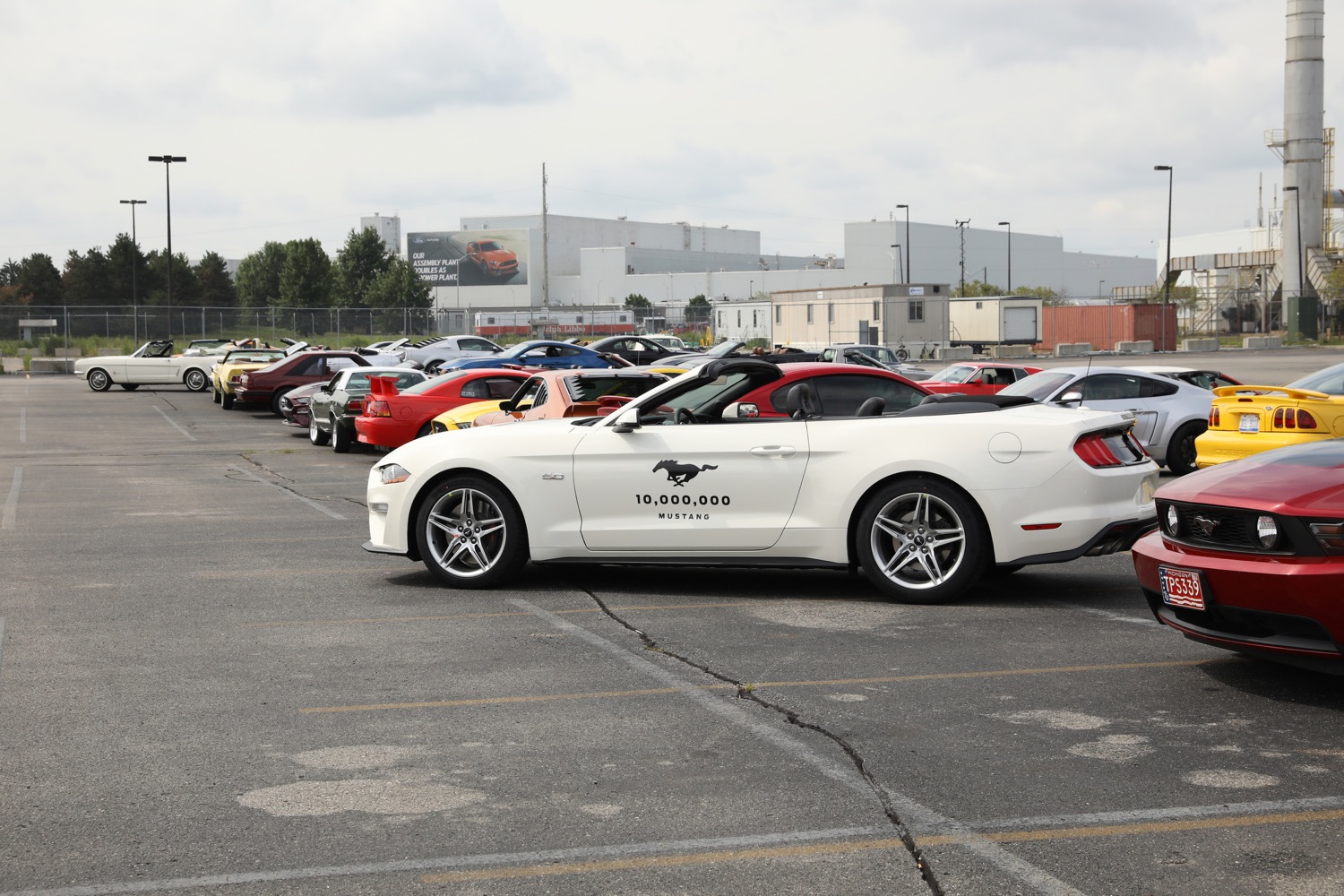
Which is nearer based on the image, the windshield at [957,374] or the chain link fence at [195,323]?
the windshield at [957,374]

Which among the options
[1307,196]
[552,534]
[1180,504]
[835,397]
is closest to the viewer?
[1180,504]

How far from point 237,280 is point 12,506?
13032cm

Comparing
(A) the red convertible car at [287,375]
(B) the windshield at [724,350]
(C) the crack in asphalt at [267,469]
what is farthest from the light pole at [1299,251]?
(C) the crack in asphalt at [267,469]

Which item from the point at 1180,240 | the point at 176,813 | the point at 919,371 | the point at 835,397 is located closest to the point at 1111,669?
the point at 176,813

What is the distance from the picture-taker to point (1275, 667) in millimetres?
6902

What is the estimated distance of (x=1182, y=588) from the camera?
6.39 meters

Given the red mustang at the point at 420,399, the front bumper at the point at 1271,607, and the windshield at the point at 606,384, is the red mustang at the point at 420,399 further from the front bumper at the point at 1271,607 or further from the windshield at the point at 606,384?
the front bumper at the point at 1271,607

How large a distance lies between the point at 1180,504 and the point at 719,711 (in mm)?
2403

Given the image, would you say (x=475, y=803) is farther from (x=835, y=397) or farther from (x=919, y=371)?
(x=919, y=371)

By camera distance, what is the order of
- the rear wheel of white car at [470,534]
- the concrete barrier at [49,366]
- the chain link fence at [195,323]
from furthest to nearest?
the chain link fence at [195,323] → the concrete barrier at [49,366] → the rear wheel of white car at [470,534]

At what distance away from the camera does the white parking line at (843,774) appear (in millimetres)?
4207

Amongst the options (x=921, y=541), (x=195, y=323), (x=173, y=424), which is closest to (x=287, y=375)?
(x=173, y=424)

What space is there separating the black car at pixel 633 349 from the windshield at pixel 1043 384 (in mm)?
24496

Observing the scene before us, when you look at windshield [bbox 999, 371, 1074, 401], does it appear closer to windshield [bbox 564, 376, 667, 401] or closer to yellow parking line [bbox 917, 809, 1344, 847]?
windshield [bbox 564, 376, 667, 401]
